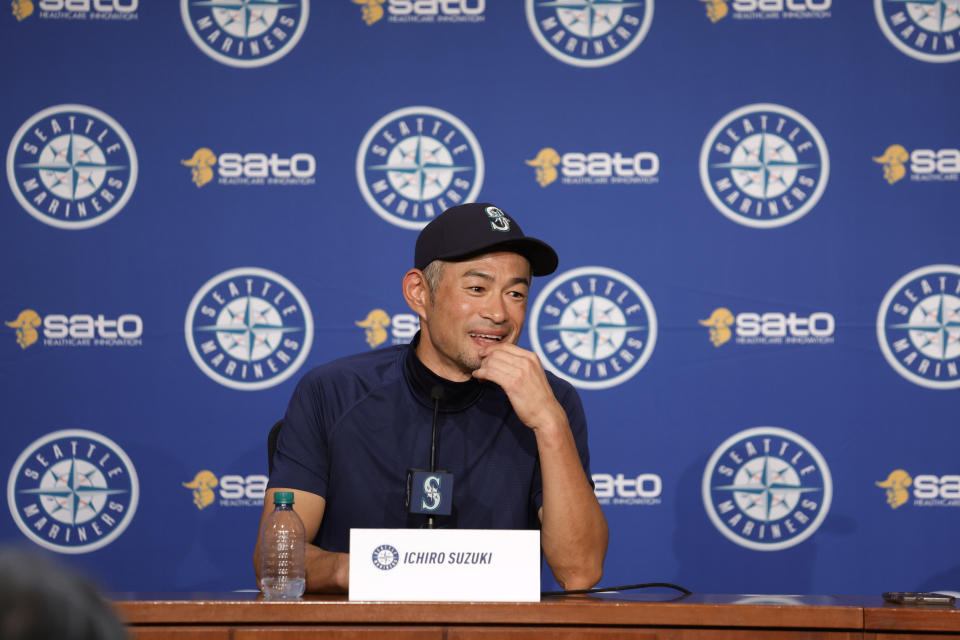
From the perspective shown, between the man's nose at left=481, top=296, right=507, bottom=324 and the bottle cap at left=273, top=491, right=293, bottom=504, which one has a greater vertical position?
the man's nose at left=481, top=296, right=507, bottom=324

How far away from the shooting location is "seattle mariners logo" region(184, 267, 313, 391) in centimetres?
279

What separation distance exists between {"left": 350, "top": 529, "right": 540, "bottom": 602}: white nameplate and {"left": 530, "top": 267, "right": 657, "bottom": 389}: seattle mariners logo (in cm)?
130

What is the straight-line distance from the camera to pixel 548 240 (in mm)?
2805

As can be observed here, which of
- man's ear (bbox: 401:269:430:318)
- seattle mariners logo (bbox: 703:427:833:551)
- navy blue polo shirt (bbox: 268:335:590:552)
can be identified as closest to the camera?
navy blue polo shirt (bbox: 268:335:590:552)

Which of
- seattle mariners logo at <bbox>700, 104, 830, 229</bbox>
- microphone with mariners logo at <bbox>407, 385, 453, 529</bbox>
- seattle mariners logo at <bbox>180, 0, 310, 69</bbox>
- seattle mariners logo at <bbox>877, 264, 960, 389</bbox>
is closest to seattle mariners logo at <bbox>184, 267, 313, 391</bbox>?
seattle mariners logo at <bbox>180, 0, 310, 69</bbox>

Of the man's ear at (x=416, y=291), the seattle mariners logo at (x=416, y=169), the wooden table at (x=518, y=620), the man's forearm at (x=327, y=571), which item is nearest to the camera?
the wooden table at (x=518, y=620)

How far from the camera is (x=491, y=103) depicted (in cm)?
287

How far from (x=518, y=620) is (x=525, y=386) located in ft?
1.73

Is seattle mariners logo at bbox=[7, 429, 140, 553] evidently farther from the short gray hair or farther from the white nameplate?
the white nameplate

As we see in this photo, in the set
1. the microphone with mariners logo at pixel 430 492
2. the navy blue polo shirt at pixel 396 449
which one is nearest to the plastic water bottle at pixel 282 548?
the navy blue polo shirt at pixel 396 449

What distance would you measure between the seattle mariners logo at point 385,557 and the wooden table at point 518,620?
0.06 metres

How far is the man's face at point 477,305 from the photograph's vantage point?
2.01 metres

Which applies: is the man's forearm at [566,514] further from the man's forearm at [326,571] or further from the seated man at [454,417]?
the man's forearm at [326,571]

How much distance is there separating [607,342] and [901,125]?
110 centimetres
